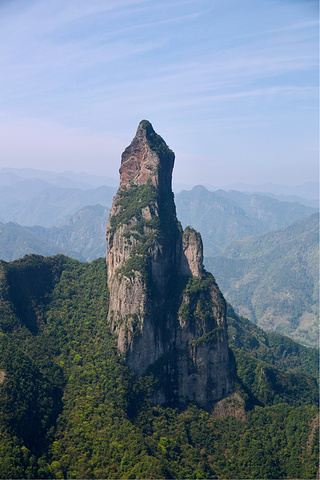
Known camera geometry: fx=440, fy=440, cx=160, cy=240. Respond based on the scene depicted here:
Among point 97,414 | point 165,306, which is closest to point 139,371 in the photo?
point 97,414

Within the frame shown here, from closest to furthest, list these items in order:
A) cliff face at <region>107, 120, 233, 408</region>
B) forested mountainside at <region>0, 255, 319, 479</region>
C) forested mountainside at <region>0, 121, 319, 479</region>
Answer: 1. forested mountainside at <region>0, 255, 319, 479</region>
2. forested mountainside at <region>0, 121, 319, 479</region>
3. cliff face at <region>107, 120, 233, 408</region>

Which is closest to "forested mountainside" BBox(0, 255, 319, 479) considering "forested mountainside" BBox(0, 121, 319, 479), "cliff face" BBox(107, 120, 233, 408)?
"forested mountainside" BBox(0, 121, 319, 479)

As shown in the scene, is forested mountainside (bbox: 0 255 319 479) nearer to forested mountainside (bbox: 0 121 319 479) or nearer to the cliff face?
forested mountainside (bbox: 0 121 319 479)

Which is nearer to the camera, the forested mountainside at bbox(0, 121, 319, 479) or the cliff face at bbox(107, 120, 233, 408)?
the forested mountainside at bbox(0, 121, 319, 479)

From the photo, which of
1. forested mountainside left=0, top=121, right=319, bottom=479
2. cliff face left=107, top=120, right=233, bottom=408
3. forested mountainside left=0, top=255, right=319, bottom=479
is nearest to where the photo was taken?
forested mountainside left=0, top=255, right=319, bottom=479

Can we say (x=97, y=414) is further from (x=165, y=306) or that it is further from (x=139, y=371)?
(x=165, y=306)

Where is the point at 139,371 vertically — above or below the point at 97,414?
above

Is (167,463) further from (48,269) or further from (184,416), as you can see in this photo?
(48,269)
